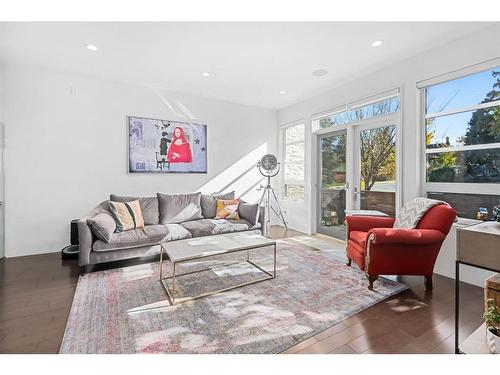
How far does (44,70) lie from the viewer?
3689 mm

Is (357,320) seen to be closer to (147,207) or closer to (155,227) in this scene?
(155,227)

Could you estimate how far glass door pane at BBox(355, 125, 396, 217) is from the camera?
373cm

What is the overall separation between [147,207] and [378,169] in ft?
12.1

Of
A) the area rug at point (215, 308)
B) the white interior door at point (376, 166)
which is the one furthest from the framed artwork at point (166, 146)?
the white interior door at point (376, 166)

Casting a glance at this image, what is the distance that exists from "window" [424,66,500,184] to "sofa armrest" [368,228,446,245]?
3.27ft

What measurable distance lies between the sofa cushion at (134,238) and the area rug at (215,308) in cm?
30

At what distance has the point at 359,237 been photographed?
9.47 feet

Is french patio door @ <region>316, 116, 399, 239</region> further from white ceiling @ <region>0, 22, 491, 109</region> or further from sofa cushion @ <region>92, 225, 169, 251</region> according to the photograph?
sofa cushion @ <region>92, 225, 169, 251</region>

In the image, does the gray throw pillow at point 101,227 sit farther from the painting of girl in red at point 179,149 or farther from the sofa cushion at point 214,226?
the painting of girl in red at point 179,149

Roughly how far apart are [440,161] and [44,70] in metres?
→ 5.61

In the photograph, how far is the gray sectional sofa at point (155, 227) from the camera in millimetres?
2951

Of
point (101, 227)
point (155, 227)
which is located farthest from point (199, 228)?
point (101, 227)
